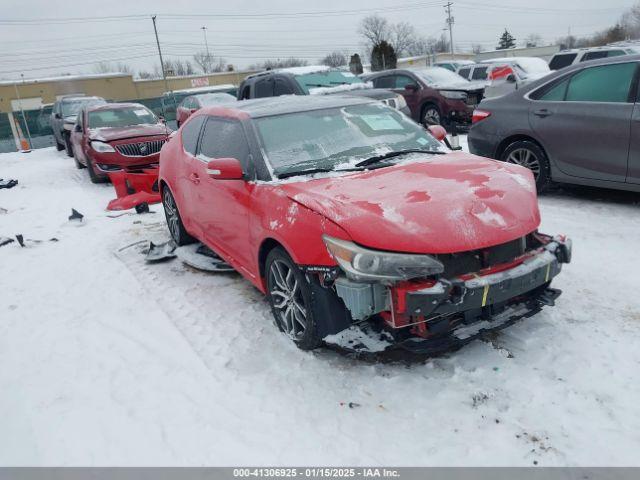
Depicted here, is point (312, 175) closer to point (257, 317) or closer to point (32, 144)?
point (257, 317)

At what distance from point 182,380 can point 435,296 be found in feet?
5.59

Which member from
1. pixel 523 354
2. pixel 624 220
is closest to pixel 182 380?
pixel 523 354

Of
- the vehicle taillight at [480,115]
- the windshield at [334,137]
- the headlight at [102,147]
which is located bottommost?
the headlight at [102,147]

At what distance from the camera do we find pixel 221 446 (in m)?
2.62

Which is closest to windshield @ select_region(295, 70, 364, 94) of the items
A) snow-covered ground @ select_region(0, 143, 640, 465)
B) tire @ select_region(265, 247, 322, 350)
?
snow-covered ground @ select_region(0, 143, 640, 465)

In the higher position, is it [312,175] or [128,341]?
[312,175]

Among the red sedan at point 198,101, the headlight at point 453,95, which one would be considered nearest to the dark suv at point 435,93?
the headlight at point 453,95

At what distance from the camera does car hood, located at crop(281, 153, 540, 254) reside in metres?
2.77

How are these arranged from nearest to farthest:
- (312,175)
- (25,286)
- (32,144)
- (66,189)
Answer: (312,175) → (25,286) → (66,189) → (32,144)

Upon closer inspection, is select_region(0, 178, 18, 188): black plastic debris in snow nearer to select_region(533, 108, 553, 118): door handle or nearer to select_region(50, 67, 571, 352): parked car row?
select_region(50, 67, 571, 352): parked car row

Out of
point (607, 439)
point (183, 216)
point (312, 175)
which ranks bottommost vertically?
point (607, 439)

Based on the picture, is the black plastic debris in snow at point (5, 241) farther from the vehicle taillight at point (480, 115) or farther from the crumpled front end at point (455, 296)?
the vehicle taillight at point (480, 115)

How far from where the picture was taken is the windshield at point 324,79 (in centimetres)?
1008

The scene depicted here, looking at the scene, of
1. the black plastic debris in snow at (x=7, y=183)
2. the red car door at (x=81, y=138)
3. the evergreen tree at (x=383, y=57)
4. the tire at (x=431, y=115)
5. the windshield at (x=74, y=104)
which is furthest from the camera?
the evergreen tree at (x=383, y=57)
